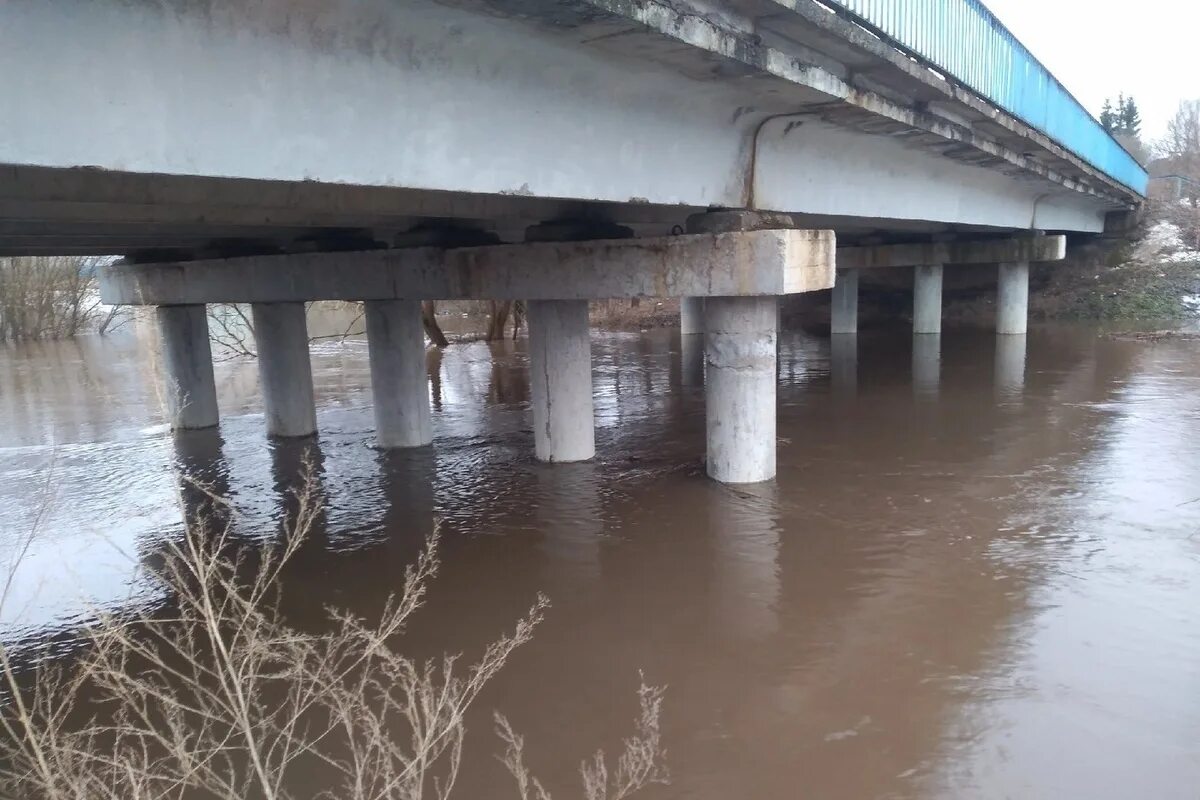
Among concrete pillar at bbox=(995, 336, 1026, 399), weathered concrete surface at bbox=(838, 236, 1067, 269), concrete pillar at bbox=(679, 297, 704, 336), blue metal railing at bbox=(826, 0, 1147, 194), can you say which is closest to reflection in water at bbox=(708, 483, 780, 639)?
blue metal railing at bbox=(826, 0, 1147, 194)

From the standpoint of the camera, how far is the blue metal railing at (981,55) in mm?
7723

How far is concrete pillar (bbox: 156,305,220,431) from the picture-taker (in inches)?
541

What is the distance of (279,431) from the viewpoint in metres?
13.1

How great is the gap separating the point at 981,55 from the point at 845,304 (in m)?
16.5

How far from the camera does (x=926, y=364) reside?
1891cm

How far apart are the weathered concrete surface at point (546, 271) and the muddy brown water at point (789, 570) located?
2.19m

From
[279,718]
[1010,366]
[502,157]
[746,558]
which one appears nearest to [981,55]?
[746,558]

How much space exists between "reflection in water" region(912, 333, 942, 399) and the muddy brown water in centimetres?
101

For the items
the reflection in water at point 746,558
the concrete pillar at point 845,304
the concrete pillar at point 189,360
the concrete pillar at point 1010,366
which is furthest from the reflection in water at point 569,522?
the concrete pillar at point 845,304

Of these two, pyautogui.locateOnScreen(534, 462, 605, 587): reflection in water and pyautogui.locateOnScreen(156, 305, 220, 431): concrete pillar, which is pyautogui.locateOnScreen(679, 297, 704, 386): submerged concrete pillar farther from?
pyautogui.locateOnScreen(156, 305, 220, 431): concrete pillar

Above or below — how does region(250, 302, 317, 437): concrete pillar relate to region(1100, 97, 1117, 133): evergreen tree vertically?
below

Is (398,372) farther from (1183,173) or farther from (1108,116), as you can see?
(1108,116)

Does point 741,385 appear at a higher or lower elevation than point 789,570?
higher

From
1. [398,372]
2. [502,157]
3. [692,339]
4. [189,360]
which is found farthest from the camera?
[692,339]
